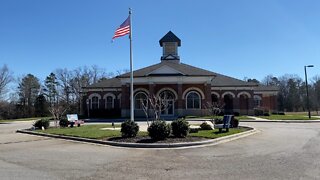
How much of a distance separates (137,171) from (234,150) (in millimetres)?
5244

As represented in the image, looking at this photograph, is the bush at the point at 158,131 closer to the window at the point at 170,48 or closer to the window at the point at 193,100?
the window at the point at 193,100

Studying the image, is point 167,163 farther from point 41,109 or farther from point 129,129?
point 41,109

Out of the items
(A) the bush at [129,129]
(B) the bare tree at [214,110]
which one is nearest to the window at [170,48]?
(B) the bare tree at [214,110]

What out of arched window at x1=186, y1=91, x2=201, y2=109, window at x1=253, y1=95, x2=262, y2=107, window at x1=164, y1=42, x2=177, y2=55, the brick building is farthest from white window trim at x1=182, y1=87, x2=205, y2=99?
window at x1=253, y1=95, x2=262, y2=107

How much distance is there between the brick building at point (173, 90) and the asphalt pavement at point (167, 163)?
33.4 metres

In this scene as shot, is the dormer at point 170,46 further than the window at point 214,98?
Yes

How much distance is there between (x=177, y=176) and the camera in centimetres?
899

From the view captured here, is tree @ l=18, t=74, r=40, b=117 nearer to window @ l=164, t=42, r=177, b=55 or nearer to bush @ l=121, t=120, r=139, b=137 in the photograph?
window @ l=164, t=42, r=177, b=55

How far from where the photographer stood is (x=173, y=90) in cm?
4909

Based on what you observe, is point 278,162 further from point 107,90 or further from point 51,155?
point 107,90

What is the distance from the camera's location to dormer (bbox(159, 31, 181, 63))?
193ft

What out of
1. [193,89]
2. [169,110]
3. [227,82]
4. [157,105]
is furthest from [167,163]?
[227,82]

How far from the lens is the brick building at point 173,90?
48.7m

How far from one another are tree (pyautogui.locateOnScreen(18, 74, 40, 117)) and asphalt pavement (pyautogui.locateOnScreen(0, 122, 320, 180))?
77223 mm
